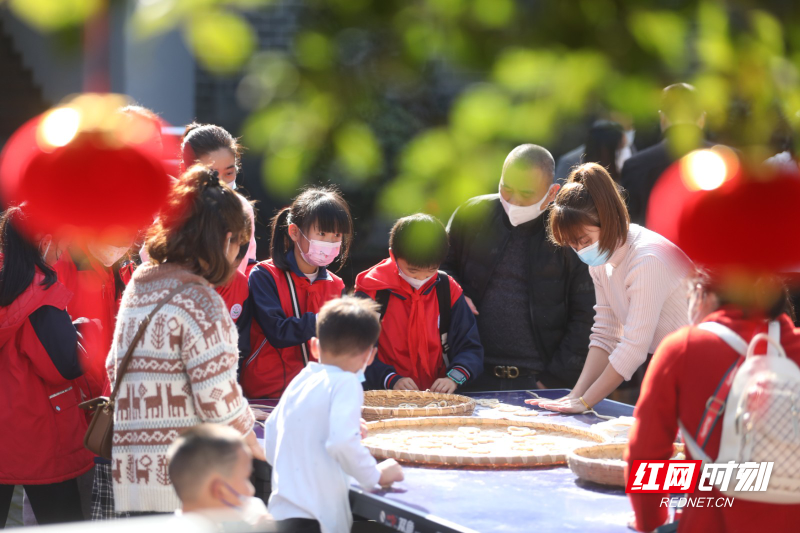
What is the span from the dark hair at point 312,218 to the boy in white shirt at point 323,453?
A: 1.46 meters

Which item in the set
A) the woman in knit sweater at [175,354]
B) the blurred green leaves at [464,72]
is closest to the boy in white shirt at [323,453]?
the woman in knit sweater at [175,354]

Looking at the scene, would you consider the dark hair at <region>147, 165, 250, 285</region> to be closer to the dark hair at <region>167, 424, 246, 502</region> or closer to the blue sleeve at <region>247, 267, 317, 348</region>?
the dark hair at <region>167, 424, 246, 502</region>

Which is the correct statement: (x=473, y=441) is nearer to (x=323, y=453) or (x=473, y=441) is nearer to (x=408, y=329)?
(x=323, y=453)

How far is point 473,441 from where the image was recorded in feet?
11.2

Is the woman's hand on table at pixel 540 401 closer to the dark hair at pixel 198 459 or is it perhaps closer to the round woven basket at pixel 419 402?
the round woven basket at pixel 419 402

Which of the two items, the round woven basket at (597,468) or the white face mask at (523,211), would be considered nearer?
the round woven basket at (597,468)

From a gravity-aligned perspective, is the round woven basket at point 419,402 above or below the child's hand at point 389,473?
above

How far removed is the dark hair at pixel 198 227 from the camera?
271cm

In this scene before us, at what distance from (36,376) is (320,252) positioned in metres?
1.39

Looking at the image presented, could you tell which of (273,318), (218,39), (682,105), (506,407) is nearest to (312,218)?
(273,318)

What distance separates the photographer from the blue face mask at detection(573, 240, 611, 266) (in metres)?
3.88

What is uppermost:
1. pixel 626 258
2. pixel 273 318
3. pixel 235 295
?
pixel 626 258

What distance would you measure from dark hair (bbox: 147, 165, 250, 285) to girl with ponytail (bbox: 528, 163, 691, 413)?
5.33 ft

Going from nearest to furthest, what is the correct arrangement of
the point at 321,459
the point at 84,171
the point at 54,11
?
the point at 54,11 → the point at 84,171 → the point at 321,459
